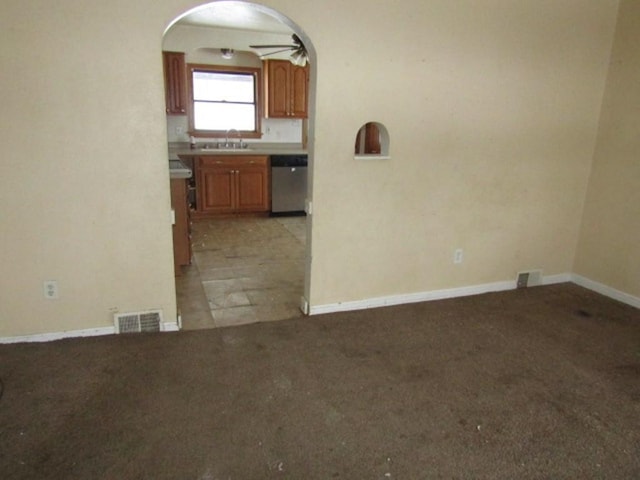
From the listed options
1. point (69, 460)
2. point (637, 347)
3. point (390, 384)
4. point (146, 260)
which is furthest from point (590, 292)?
point (69, 460)

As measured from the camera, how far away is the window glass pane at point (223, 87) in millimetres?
6566

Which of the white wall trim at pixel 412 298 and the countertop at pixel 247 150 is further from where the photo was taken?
the countertop at pixel 247 150

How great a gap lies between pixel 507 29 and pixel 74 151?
118 inches

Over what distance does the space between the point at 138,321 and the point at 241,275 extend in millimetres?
1291

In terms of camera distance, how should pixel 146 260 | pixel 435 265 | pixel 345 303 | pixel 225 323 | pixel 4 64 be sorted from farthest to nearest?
pixel 435 265 → pixel 345 303 → pixel 225 323 → pixel 146 260 → pixel 4 64

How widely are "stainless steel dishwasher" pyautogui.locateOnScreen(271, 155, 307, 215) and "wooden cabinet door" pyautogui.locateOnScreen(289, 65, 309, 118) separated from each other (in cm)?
82

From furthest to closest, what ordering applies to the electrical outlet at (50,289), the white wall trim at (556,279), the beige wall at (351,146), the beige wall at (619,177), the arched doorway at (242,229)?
the white wall trim at (556,279) → the beige wall at (619,177) → the arched doorway at (242,229) → the electrical outlet at (50,289) → the beige wall at (351,146)

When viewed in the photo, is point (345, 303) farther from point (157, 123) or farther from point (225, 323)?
point (157, 123)

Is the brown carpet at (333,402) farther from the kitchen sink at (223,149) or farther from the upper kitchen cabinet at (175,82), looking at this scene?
the upper kitchen cabinet at (175,82)

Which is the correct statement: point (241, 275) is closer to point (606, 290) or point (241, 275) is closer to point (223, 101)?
point (606, 290)

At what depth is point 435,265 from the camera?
3.56 metres

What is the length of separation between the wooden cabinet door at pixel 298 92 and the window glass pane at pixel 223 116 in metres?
0.63

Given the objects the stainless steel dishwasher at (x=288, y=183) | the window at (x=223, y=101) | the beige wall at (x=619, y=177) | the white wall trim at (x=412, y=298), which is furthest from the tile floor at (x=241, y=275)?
the beige wall at (x=619, y=177)

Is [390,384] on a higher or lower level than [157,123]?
lower
